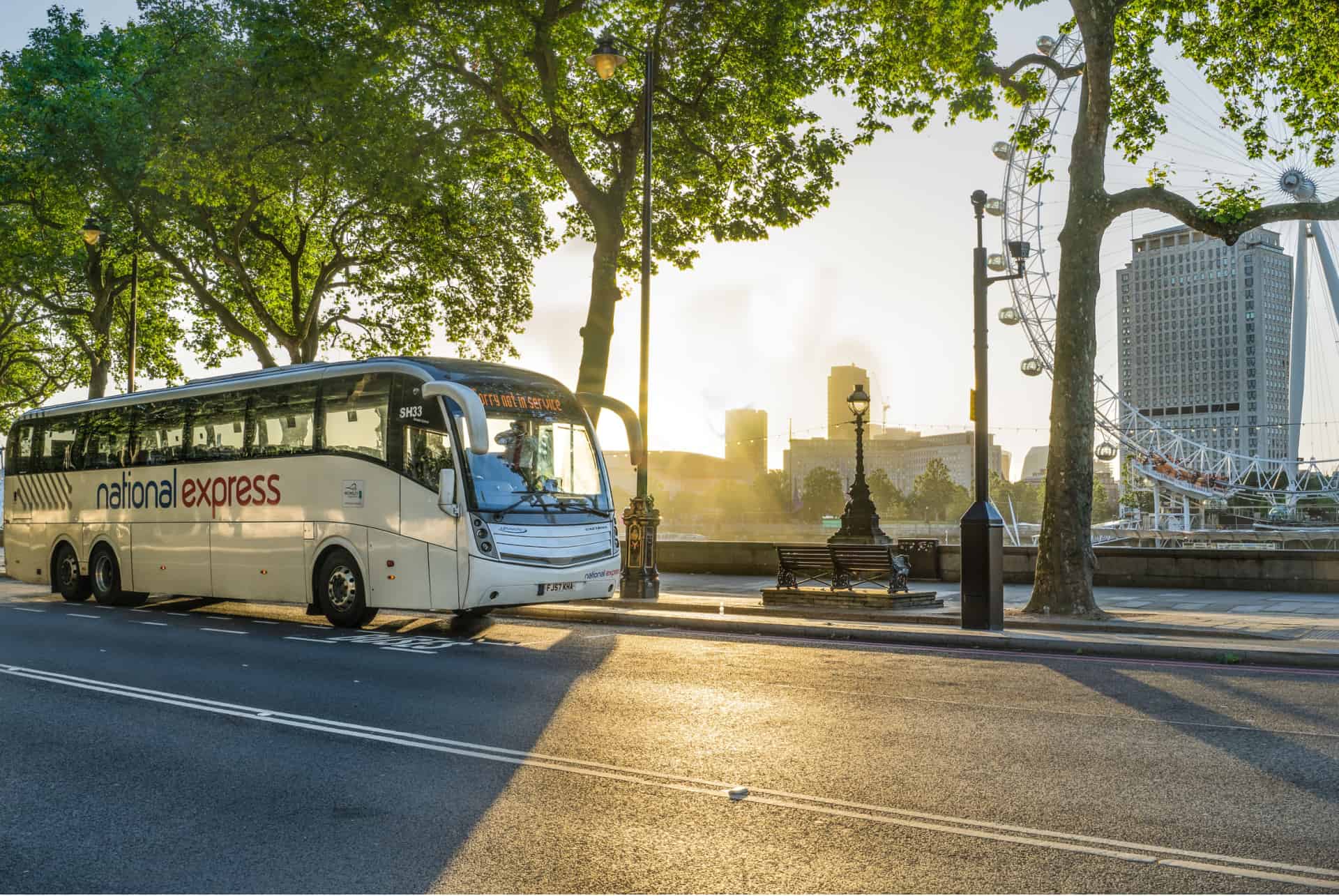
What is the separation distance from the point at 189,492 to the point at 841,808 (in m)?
14.9

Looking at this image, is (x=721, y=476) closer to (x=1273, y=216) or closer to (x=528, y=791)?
(x=1273, y=216)

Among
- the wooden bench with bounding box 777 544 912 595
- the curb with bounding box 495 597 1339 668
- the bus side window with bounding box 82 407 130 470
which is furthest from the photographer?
the bus side window with bounding box 82 407 130 470

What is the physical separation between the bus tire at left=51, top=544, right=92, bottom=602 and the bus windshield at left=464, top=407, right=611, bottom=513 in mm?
10189

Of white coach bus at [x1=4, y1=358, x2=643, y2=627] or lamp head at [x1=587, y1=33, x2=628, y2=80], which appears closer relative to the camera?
white coach bus at [x1=4, y1=358, x2=643, y2=627]

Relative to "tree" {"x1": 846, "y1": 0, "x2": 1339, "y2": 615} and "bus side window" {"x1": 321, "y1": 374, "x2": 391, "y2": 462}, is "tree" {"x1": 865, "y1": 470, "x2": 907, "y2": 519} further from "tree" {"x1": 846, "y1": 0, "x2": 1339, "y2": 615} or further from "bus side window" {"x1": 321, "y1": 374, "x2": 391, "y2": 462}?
"bus side window" {"x1": 321, "y1": 374, "x2": 391, "y2": 462}

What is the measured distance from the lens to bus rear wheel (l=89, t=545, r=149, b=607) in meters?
20.1

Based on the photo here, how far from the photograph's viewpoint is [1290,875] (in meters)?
4.74

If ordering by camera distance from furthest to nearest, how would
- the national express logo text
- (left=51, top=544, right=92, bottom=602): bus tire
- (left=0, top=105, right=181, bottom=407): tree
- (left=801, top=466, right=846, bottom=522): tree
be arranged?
(left=801, top=466, right=846, bottom=522): tree → (left=0, top=105, right=181, bottom=407): tree → (left=51, top=544, right=92, bottom=602): bus tire → the national express logo text

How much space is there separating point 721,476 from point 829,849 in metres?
159

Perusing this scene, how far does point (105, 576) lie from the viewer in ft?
66.7

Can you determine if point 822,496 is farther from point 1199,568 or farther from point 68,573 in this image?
point 68,573

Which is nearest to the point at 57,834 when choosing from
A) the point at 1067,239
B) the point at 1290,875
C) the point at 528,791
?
the point at 528,791

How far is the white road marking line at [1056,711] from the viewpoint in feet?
26.2

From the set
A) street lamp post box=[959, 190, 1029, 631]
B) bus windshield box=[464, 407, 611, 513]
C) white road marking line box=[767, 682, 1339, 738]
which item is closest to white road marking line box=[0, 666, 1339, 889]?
white road marking line box=[767, 682, 1339, 738]
